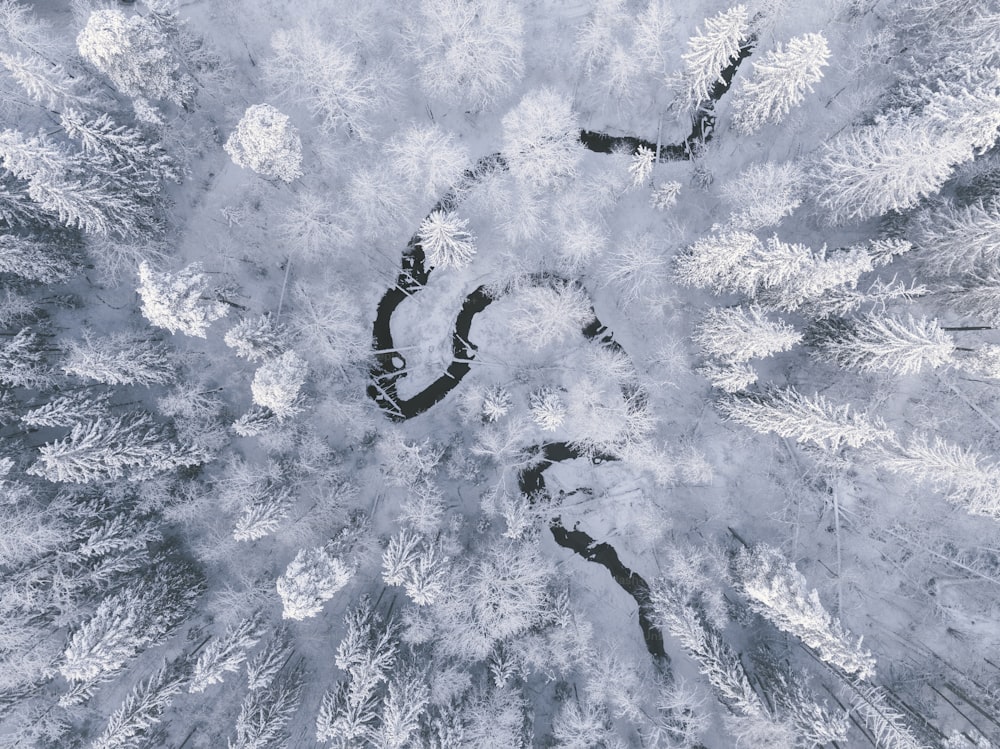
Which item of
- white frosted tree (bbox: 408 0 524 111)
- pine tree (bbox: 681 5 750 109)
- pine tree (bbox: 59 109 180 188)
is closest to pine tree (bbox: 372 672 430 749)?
pine tree (bbox: 59 109 180 188)

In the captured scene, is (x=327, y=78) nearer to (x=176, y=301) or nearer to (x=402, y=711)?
(x=176, y=301)

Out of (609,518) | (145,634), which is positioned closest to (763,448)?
(609,518)

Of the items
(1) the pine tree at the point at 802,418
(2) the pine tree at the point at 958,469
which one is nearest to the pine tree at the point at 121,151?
(1) the pine tree at the point at 802,418

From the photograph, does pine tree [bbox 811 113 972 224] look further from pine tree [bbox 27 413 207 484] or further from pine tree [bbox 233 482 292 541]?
pine tree [bbox 27 413 207 484]

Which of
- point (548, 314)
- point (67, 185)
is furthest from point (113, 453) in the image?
point (548, 314)

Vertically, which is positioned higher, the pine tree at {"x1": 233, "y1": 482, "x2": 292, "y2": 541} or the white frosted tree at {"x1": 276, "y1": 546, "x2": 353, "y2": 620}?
the pine tree at {"x1": 233, "y1": 482, "x2": 292, "y2": 541}
